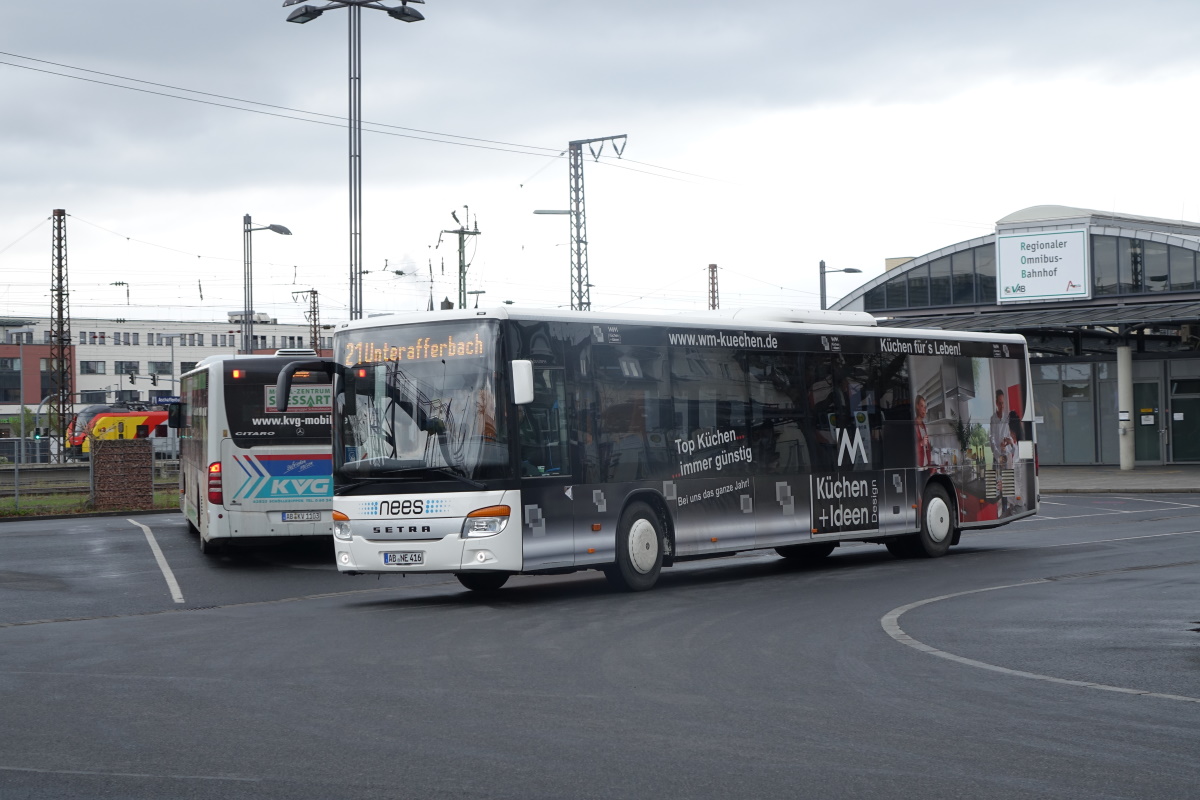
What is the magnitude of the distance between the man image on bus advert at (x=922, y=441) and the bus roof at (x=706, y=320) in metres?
1.00

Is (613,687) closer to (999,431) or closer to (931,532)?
(931,532)

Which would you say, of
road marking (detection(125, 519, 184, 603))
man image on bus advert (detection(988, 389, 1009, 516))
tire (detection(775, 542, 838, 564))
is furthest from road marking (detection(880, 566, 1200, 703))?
road marking (detection(125, 519, 184, 603))

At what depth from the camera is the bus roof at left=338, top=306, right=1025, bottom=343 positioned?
1462cm

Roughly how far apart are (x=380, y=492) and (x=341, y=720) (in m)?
6.63

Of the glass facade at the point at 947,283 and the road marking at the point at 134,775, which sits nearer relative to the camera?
the road marking at the point at 134,775

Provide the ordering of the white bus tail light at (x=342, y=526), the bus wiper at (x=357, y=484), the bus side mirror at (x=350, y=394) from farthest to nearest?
the bus side mirror at (x=350, y=394) < the white bus tail light at (x=342, y=526) < the bus wiper at (x=357, y=484)

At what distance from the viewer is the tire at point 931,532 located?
19.8 metres

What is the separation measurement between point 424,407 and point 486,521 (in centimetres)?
136

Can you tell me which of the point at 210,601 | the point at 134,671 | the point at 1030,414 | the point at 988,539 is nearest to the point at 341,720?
the point at 134,671

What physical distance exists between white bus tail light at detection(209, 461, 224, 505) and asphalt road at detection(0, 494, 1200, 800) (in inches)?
102

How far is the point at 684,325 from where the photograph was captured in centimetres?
1647

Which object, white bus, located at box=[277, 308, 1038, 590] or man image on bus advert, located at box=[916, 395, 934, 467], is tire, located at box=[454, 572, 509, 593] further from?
man image on bus advert, located at box=[916, 395, 934, 467]

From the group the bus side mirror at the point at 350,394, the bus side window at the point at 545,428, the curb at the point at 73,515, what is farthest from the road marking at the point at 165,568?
the curb at the point at 73,515

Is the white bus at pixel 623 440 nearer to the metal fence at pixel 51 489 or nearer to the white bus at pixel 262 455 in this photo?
the white bus at pixel 262 455
